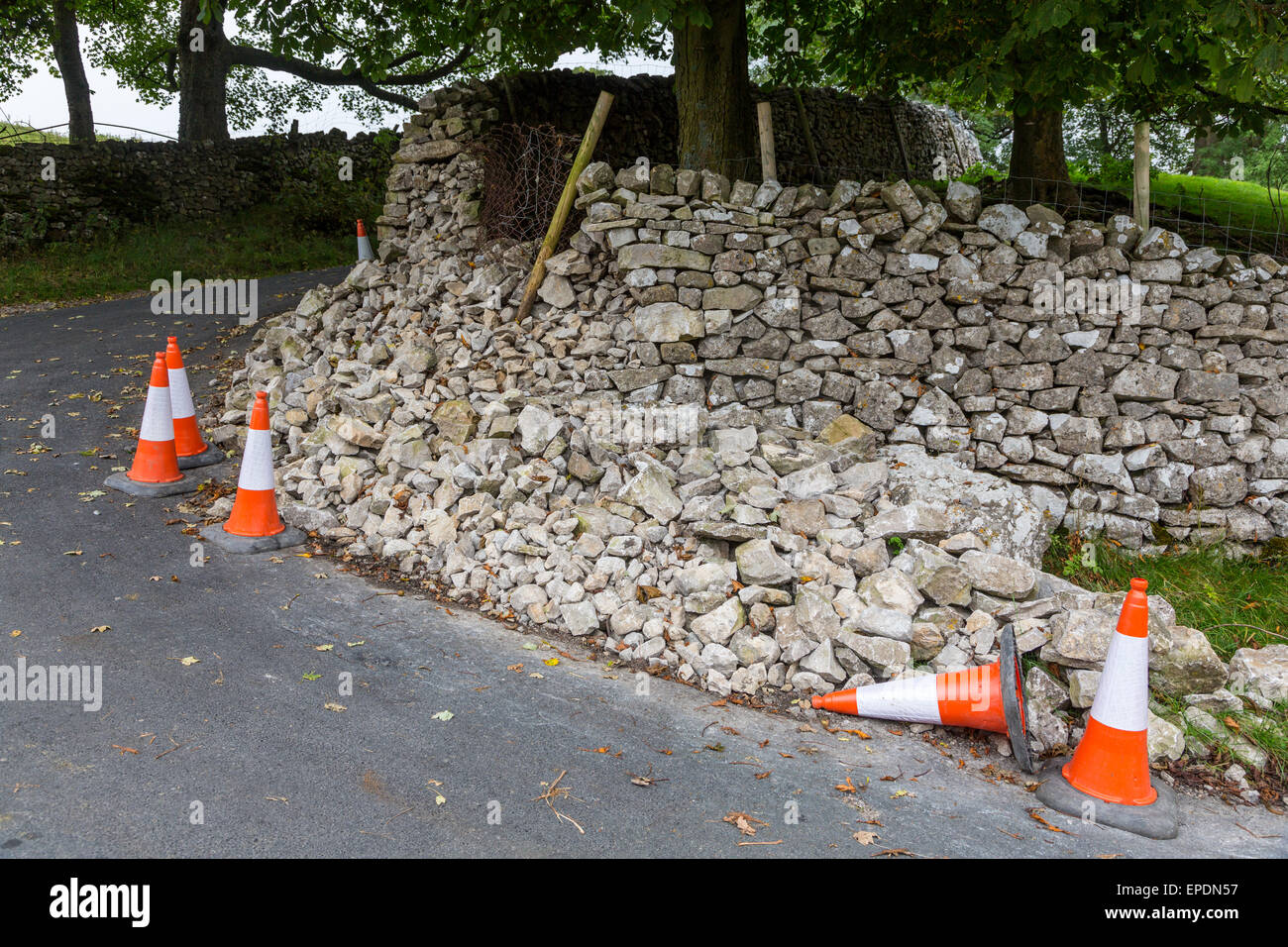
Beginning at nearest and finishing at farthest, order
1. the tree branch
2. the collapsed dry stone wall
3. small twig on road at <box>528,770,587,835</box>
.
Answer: small twig on road at <box>528,770,587,835</box> → the collapsed dry stone wall → the tree branch

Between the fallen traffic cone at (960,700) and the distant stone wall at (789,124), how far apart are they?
3967 mm

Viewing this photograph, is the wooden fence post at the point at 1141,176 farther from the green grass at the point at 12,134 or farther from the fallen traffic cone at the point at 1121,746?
the green grass at the point at 12,134

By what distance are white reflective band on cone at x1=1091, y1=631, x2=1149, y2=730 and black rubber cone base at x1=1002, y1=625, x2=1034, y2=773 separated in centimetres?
34

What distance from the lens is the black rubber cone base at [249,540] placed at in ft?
17.7

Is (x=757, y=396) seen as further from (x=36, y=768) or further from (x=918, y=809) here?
(x=36, y=768)

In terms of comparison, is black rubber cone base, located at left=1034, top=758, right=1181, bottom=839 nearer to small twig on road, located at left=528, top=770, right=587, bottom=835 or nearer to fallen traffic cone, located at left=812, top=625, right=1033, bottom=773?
fallen traffic cone, located at left=812, top=625, right=1033, bottom=773

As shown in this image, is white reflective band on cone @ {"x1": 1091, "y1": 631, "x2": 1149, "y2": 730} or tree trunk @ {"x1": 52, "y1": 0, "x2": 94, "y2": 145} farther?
tree trunk @ {"x1": 52, "y1": 0, "x2": 94, "y2": 145}

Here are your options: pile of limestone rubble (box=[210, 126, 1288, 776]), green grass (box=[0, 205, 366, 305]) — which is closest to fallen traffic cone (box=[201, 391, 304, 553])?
pile of limestone rubble (box=[210, 126, 1288, 776])

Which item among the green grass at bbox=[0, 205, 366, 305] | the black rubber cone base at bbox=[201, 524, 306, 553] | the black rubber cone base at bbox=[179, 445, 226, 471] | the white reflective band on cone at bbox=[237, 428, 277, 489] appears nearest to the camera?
the black rubber cone base at bbox=[201, 524, 306, 553]

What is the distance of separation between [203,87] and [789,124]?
451 inches

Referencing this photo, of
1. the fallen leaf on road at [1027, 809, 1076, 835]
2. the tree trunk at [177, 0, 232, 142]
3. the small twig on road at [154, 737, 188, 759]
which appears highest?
the tree trunk at [177, 0, 232, 142]

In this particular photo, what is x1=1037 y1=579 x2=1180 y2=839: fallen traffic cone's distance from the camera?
347 cm

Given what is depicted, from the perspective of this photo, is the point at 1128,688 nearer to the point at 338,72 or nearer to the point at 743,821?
the point at 743,821
